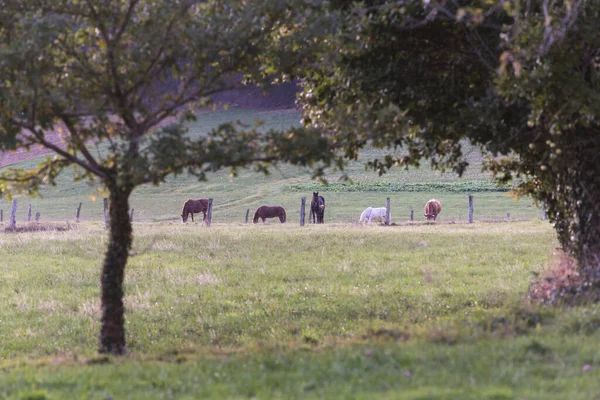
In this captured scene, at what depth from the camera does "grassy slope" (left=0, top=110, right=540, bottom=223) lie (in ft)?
181

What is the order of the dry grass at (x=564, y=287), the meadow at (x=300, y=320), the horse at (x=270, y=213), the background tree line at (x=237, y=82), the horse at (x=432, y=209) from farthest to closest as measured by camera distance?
the horse at (x=270, y=213)
the horse at (x=432, y=209)
the dry grass at (x=564, y=287)
the background tree line at (x=237, y=82)
the meadow at (x=300, y=320)

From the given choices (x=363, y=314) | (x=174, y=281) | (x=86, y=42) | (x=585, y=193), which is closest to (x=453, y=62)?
(x=585, y=193)

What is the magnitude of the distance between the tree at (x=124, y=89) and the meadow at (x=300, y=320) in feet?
5.76

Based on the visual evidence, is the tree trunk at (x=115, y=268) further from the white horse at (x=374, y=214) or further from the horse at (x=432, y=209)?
the horse at (x=432, y=209)

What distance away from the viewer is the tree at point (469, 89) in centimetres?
950

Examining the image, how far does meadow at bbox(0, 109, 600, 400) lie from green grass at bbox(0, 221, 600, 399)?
0.04 metres

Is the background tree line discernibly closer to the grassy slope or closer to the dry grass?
the dry grass

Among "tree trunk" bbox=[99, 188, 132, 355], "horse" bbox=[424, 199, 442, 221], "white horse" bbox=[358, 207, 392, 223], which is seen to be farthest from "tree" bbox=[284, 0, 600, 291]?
"horse" bbox=[424, 199, 442, 221]

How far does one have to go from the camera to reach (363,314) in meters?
13.5

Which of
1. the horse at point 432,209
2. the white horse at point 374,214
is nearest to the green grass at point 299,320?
the white horse at point 374,214

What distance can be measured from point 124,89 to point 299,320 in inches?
233

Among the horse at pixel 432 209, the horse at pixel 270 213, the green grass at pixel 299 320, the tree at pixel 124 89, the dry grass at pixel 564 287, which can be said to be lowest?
the green grass at pixel 299 320

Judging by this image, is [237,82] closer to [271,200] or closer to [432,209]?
[432,209]

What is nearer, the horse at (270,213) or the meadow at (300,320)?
the meadow at (300,320)
